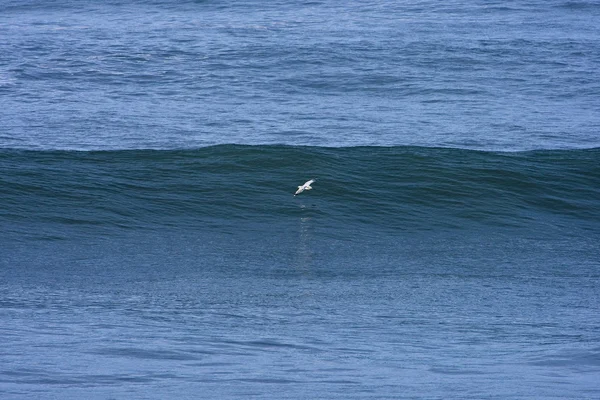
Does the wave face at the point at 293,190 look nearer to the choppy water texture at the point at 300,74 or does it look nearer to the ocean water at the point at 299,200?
the ocean water at the point at 299,200

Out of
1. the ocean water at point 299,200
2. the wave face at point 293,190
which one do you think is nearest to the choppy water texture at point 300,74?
the ocean water at point 299,200

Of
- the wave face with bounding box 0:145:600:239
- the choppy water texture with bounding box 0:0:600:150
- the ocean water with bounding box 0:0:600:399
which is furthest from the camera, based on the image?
the choppy water texture with bounding box 0:0:600:150

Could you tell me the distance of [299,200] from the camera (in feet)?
66.1

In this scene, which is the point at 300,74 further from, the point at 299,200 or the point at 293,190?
the point at 299,200

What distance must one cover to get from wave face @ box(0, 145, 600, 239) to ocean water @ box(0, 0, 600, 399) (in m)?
0.06

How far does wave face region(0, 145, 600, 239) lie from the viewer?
18.9 metres

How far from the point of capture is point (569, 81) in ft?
84.0

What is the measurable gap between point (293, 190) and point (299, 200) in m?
0.54

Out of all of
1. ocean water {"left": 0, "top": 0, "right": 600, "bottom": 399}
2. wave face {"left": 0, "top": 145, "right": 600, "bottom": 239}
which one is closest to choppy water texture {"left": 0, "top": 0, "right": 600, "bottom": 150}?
ocean water {"left": 0, "top": 0, "right": 600, "bottom": 399}

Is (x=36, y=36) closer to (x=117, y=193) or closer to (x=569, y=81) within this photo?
(x=117, y=193)

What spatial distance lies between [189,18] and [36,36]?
4.40m

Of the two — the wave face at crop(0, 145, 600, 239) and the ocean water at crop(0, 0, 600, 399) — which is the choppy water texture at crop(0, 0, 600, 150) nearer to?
the ocean water at crop(0, 0, 600, 399)

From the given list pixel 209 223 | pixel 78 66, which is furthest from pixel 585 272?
pixel 78 66

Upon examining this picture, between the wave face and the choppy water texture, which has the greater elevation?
the choppy water texture
